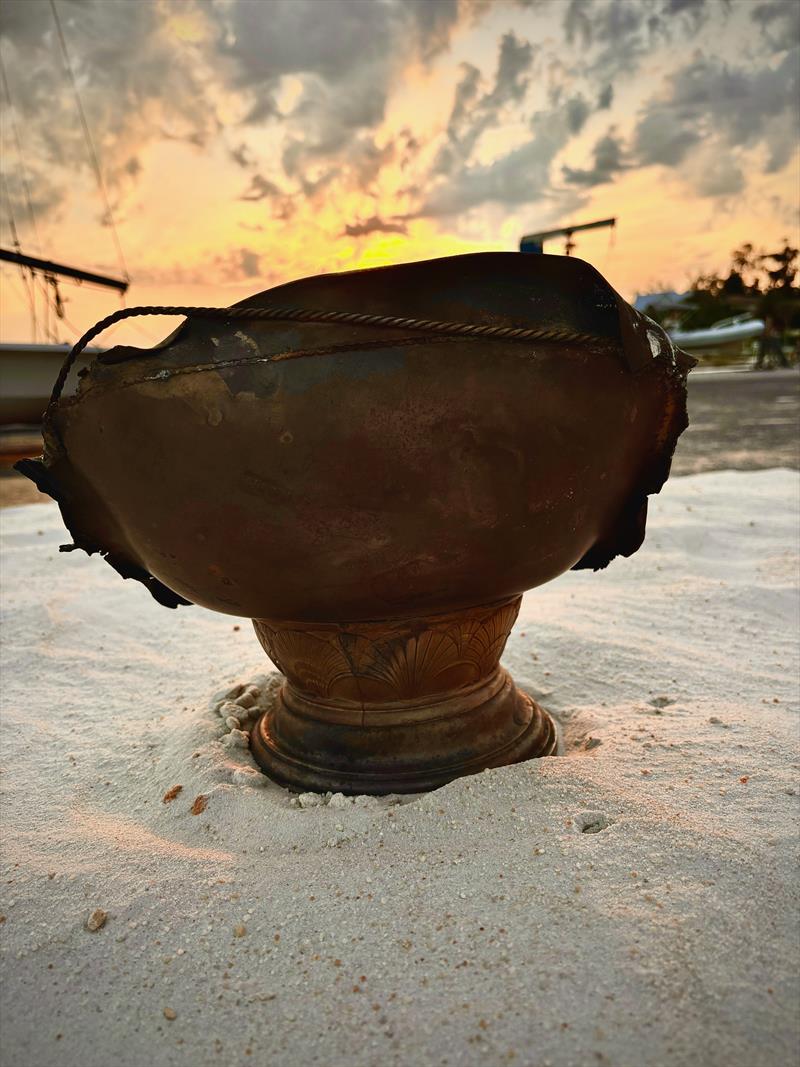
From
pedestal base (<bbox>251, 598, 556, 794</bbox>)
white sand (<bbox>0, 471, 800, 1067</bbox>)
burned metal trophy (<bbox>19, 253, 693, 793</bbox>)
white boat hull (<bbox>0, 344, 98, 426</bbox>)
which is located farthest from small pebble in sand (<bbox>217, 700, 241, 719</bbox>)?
white boat hull (<bbox>0, 344, 98, 426</bbox>)

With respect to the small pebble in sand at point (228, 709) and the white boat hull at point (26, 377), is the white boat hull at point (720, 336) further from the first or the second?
the small pebble in sand at point (228, 709)

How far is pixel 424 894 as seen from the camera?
1090 mm

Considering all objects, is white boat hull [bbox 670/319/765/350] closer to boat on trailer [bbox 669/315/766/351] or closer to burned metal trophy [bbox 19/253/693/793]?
boat on trailer [bbox 669/315/766/351]

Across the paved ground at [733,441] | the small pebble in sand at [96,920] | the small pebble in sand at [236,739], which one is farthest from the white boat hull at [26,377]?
the small pebble in sand at [96,920]

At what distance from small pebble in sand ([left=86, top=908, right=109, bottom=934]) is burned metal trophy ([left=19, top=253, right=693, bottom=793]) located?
1.60ft

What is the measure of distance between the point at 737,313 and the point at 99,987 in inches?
1796

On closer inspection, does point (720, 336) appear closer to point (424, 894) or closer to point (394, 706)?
point (394, 706)

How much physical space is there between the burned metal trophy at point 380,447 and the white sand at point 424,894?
271mm

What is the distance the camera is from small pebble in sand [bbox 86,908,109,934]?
1.06 meters

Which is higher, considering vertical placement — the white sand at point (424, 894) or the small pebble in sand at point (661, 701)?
the white sand at point (424, 894)

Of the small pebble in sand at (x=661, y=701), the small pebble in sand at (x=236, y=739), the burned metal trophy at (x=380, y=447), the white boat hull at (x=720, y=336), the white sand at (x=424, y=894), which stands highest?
the burned metal trophy at (x=380, y=447)

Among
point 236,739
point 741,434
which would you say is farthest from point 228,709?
point 741,434

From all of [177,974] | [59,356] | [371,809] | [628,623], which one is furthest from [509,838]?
[59,356]

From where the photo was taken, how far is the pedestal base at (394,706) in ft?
4.58
